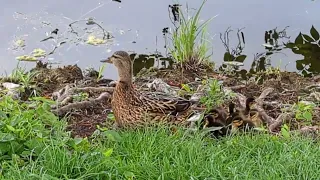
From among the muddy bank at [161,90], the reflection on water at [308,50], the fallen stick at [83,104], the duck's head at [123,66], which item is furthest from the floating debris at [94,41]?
the duck's head at [123,66]

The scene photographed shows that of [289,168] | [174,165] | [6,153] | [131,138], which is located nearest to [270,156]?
[289,168]

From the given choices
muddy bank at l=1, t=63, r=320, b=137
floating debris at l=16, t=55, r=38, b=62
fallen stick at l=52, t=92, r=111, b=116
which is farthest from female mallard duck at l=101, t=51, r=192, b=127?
floating debris at l=16, t=55, r=38, b=62

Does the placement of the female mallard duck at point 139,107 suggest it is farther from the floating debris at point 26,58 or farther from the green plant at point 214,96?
the floating debris at point 26,58

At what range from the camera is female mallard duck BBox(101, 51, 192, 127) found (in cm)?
420

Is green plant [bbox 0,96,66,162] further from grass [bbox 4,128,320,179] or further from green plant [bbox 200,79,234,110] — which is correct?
green plant [bbox 200,79,234,110]

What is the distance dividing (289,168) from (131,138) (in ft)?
3.33

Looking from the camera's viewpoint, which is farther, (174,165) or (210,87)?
(210,87)

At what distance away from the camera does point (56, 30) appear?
692 cm

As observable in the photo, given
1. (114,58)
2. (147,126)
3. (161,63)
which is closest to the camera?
(147,126)

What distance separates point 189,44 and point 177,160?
8.79ft

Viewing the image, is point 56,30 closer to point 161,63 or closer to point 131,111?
point 161,63

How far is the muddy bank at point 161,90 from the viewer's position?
4629mm

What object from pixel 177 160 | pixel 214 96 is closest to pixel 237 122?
pixel 214 96

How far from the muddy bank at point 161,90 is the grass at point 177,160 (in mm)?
573
